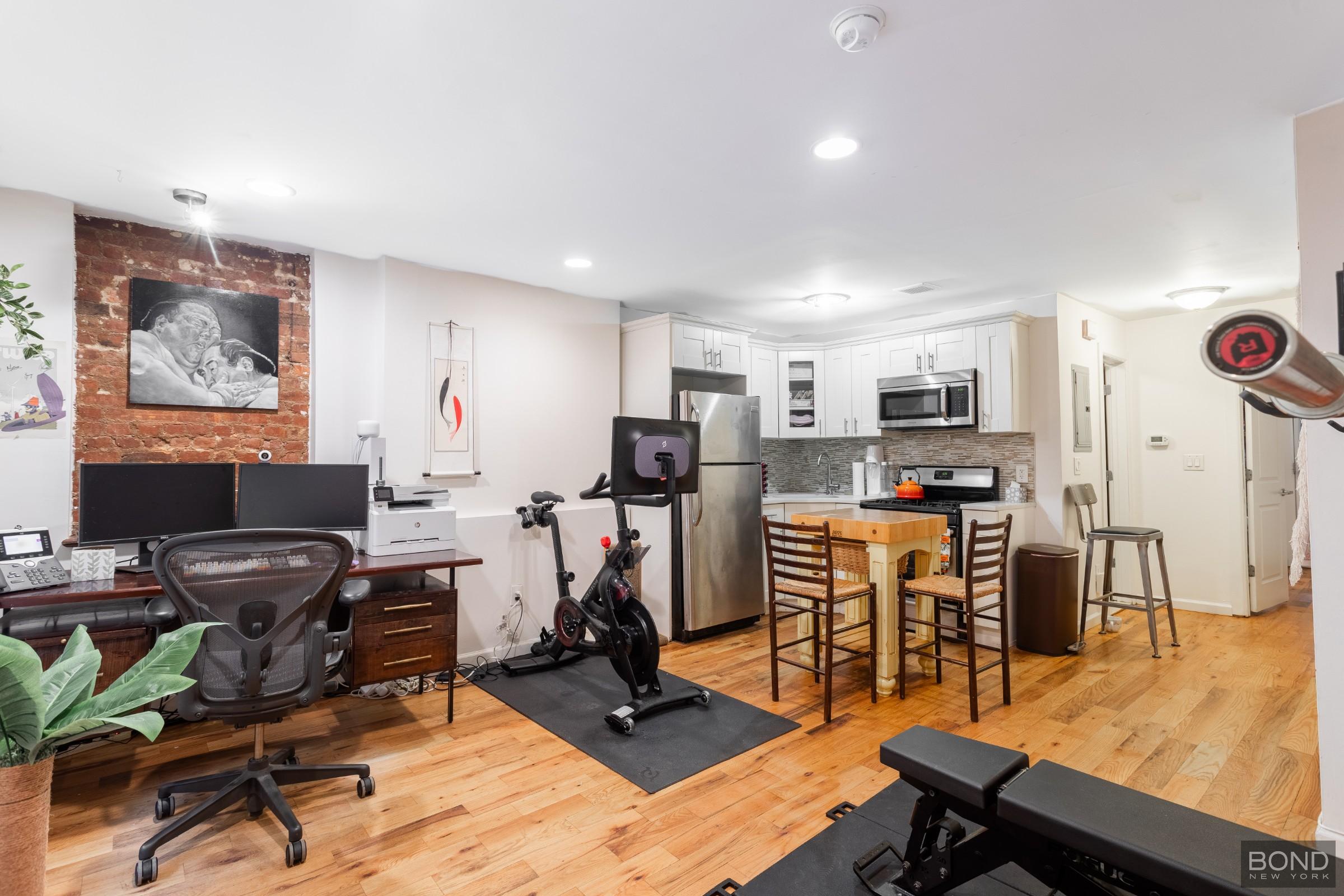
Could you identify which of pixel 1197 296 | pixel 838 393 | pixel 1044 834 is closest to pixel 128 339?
pixel 1044 834

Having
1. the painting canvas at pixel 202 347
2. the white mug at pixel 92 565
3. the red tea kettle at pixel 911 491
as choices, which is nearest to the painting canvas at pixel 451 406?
the painting canvas at pixel 202 347

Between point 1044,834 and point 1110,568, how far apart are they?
155 inches

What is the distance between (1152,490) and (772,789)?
15.8ft

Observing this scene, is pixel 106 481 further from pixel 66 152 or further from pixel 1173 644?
pixel 1173 644

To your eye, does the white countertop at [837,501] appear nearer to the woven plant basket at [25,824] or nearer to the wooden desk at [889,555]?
the wooden desk at [889,555]

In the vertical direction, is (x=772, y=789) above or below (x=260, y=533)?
below

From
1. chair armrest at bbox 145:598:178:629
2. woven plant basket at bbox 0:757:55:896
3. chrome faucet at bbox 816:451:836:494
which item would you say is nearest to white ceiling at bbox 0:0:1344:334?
chair armrest at bbox 145:598:178:629

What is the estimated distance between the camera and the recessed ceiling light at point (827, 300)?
483 centimetres

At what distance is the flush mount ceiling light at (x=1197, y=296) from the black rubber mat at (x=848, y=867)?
427 centimetres

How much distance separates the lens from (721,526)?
4.82 metres

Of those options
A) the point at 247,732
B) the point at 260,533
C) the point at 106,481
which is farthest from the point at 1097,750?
the point at 106,481

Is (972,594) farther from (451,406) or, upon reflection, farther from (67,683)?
(67,683)

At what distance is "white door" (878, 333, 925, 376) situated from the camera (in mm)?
5277

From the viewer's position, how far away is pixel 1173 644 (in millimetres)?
4445
